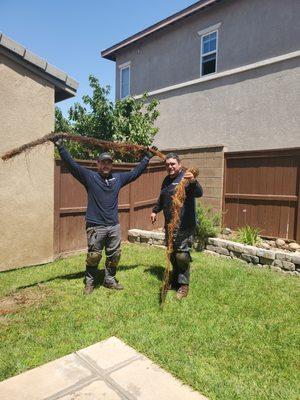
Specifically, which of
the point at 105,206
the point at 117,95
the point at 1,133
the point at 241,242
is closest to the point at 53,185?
the point at 1,133

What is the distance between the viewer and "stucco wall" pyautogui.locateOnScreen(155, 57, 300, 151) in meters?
8.52

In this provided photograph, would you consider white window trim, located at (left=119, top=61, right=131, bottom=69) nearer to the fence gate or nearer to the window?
the window

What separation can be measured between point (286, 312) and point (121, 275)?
8.80ft

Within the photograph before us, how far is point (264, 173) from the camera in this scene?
8195 mm

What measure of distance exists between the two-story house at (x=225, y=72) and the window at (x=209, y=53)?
3 cm


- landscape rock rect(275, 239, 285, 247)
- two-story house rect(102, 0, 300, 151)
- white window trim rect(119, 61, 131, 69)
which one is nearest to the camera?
landscape rock rect(275, 239, 285, 247)

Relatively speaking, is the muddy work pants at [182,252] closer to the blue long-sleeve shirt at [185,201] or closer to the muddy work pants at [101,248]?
the blue long-sleeve shirt at [185,201]

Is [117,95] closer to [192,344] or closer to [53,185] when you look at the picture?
[53,185]

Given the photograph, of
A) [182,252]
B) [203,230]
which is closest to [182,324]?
[182,252]

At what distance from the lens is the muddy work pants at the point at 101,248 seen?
194 inches

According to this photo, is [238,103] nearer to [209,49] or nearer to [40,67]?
[209,49]

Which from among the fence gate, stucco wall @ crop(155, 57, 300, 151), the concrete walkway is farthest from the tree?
the concrete walkway

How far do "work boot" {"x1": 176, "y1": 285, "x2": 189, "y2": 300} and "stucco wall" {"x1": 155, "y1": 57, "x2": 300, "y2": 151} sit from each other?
5.43 meters

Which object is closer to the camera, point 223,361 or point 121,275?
point 223,361
